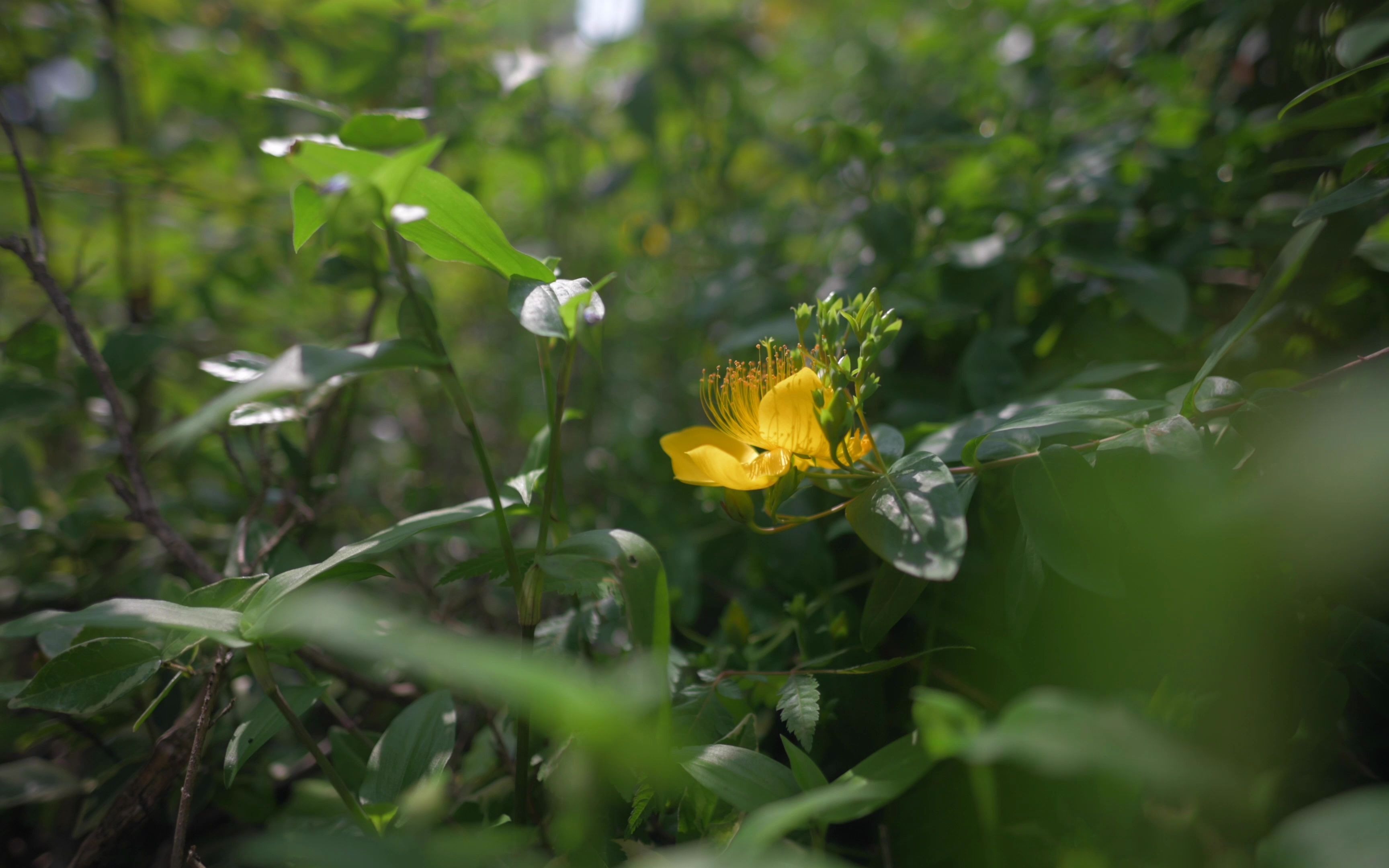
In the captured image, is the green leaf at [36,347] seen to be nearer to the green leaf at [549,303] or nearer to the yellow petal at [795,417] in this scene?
the green leaf at [549,303]

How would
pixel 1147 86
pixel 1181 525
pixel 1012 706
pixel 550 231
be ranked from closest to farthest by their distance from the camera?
pixel 1012 706 → pixel 1181 525 → pixel 1147 86 → pixel 550 231

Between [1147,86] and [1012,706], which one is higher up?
[1147,86]

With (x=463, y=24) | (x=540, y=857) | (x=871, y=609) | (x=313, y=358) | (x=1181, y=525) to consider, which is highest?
(x=463, y=24)

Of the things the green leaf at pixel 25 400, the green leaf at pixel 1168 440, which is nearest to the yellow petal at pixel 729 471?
the green leaf at pixel 1168 440

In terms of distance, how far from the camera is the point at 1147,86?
58.0 inches

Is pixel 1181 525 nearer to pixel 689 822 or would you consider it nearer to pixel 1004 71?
pixel 689 822

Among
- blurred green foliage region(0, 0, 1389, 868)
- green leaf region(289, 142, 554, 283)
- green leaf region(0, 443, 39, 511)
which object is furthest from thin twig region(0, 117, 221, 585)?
green leaf region(289, 142, 554, 283)

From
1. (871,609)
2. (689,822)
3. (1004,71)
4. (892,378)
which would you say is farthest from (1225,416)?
(1004,71)

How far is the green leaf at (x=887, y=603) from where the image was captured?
27.3 inches

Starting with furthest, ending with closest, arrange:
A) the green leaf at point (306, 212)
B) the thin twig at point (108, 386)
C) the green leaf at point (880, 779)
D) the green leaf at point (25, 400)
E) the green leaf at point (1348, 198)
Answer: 1. the green leaf at point (25, 400)
2. the thin twig at point (108, 386)
3. the green leaf at point (1348, 198)
4. the green leaf at point (306, 212)
5. the green leaf at point (880, 779)

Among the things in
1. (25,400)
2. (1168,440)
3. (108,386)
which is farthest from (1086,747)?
(25,400)

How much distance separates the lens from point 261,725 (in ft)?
2.15

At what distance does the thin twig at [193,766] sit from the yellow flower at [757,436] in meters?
0.49

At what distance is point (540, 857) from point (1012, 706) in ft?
1.58
